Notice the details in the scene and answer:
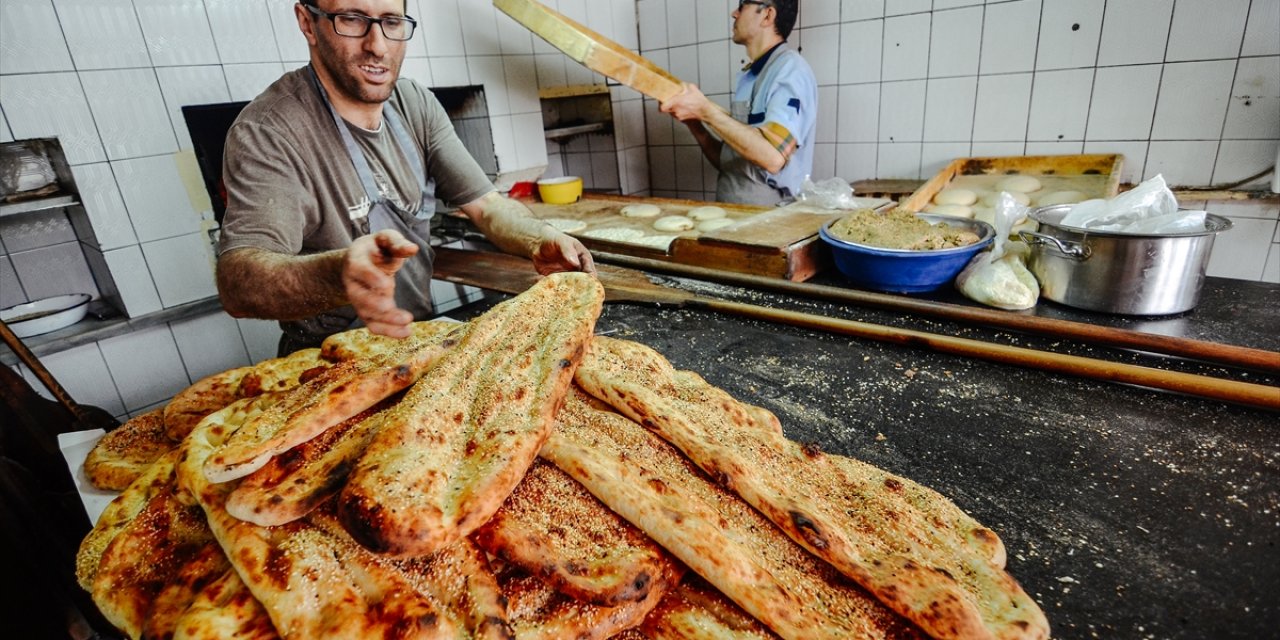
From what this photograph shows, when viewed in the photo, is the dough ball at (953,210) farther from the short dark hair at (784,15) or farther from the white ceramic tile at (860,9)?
the white ceramic tile at (860,9)

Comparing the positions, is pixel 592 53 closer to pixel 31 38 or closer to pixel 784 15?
pixel 784 15

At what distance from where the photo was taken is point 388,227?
8.08 feet

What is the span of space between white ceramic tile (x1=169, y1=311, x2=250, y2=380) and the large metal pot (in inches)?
150

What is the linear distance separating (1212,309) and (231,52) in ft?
13.9

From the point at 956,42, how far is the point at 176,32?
4.30m

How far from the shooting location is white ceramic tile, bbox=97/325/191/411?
9.45ft

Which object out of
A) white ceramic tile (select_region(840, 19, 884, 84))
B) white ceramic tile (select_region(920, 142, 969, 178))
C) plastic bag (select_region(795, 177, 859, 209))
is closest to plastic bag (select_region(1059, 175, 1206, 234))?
plastic bag (select_region(795, 177, 859, 209))

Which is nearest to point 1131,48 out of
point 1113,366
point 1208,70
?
point 1208,70

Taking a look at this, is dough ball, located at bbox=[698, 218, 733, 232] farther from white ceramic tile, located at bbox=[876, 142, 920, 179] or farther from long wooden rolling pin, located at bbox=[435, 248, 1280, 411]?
white ceramic tile, located at bbox=[876, 142, 920, 179]

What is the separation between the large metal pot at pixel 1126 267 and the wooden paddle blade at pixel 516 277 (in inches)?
49.6

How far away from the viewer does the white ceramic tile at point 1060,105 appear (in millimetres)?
3416

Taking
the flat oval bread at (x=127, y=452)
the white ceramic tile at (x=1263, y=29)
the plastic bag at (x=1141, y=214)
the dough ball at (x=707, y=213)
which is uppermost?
the white ceramic tile at (x=1263, y=29)

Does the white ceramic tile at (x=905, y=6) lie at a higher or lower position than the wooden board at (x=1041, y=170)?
higher

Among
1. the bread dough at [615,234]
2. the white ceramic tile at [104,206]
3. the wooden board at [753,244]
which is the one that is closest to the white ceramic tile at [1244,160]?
the wooden board at [753,244]
